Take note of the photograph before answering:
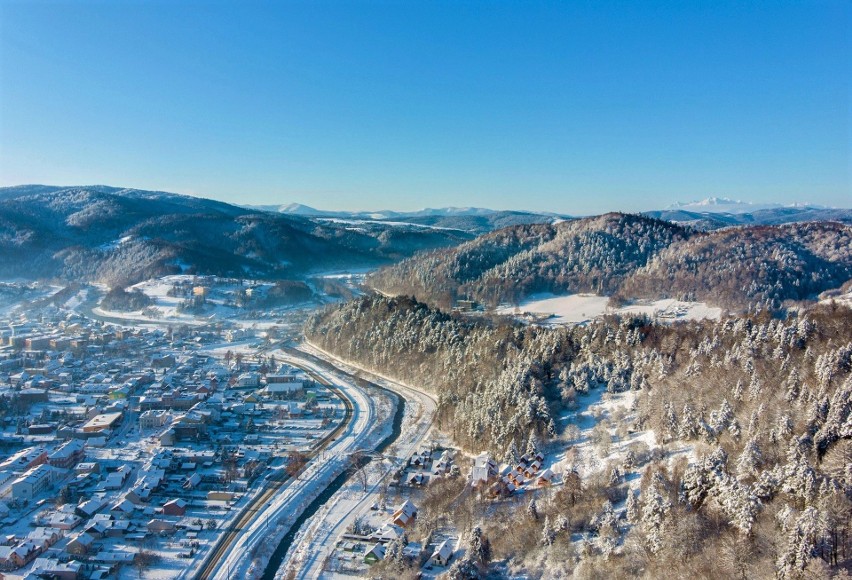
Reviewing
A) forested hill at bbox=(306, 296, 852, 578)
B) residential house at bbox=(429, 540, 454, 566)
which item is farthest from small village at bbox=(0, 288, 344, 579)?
forested hill at bbox=(306, 296, 852, 578)

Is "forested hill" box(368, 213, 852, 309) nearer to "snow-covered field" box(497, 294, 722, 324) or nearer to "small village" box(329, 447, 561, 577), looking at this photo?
"snow-covered field" box(497, 294, 722, 324)

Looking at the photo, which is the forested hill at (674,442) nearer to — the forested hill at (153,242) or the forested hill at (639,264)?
the forested hill at (639,264)

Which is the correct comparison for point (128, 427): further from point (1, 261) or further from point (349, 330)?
point (1, 261)

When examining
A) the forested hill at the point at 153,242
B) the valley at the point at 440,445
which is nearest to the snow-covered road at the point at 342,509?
the valley at the point at 440,445

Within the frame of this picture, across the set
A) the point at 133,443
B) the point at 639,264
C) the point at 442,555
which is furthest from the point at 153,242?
the point at 442,555

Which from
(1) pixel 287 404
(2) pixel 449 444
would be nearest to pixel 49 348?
(1) pixel 287 404
